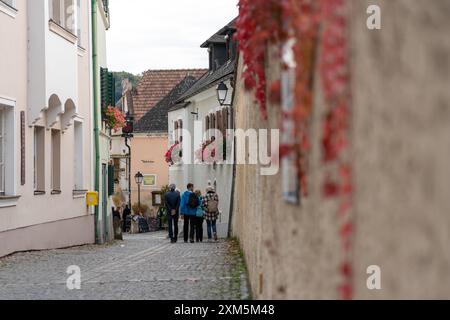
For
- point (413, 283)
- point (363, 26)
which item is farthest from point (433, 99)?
point (363, 26)

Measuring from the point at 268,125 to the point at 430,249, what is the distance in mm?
5250

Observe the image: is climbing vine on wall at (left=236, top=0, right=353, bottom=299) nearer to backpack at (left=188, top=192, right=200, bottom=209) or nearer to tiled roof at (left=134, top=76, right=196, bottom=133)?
backpack at (left=188, top=192, right=200, bottom=209)

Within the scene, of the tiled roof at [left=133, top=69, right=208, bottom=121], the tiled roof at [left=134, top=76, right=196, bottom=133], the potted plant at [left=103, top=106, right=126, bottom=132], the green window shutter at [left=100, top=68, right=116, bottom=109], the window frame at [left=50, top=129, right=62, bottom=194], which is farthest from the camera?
the tiled roof at [left=133, top=69, right=208, bottom=121]

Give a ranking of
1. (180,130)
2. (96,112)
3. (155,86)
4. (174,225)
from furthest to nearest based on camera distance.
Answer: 1. (155,86)
2. (180,130)
3. (96,112)
4. (174,225)

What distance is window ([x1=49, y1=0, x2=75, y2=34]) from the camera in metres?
22.2

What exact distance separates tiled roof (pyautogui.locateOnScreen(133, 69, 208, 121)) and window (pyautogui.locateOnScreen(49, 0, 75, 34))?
1625 inches

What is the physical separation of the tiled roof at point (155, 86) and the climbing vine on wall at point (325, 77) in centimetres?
5986

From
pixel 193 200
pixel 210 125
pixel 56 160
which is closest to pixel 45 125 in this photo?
pixel 56 160

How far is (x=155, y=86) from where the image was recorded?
6569 cm

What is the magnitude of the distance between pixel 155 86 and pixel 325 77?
204 feet

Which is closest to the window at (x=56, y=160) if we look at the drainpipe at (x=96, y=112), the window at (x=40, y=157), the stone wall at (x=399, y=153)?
the window at (x=40, y=157)

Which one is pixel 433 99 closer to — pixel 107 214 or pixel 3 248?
pixel 3 248

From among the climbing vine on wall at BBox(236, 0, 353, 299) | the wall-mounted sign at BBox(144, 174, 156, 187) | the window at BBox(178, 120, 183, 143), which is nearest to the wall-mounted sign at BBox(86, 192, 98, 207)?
the climbing vine on wall at BBox(236, 0, 353, 299)

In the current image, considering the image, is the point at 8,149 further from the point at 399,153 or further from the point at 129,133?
the point at 129,133
